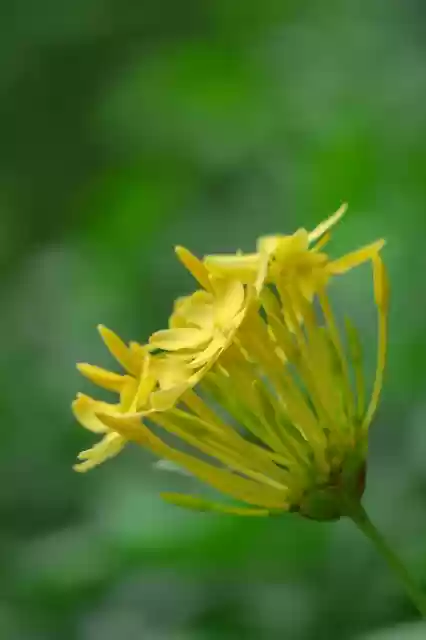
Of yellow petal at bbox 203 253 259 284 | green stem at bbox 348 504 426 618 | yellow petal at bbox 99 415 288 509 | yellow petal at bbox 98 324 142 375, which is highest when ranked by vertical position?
yellow petal at bbox 203 253 259 284

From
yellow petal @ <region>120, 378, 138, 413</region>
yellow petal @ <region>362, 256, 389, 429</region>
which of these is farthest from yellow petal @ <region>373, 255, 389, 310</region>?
yellow petal @ <region>120, 378, 138, 413</region>

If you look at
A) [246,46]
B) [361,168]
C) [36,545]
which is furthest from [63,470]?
[246,46]

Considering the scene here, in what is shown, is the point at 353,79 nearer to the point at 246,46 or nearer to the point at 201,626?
the point at 246,46

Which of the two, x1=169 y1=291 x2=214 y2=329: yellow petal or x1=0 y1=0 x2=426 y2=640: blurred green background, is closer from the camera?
x1=169 y1=291 x2=214 y2=329: yellow petal

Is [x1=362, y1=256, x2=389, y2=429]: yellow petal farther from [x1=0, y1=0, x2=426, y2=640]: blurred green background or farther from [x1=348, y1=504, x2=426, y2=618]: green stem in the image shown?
[x1=0, y1=0, x2=426, y2=640]: blurred green background

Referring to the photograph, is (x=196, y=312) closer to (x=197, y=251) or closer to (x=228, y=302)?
(x=228, y=302)

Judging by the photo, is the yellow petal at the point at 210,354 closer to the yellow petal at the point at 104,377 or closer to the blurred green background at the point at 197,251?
the yellow petal at the point at 104,377
